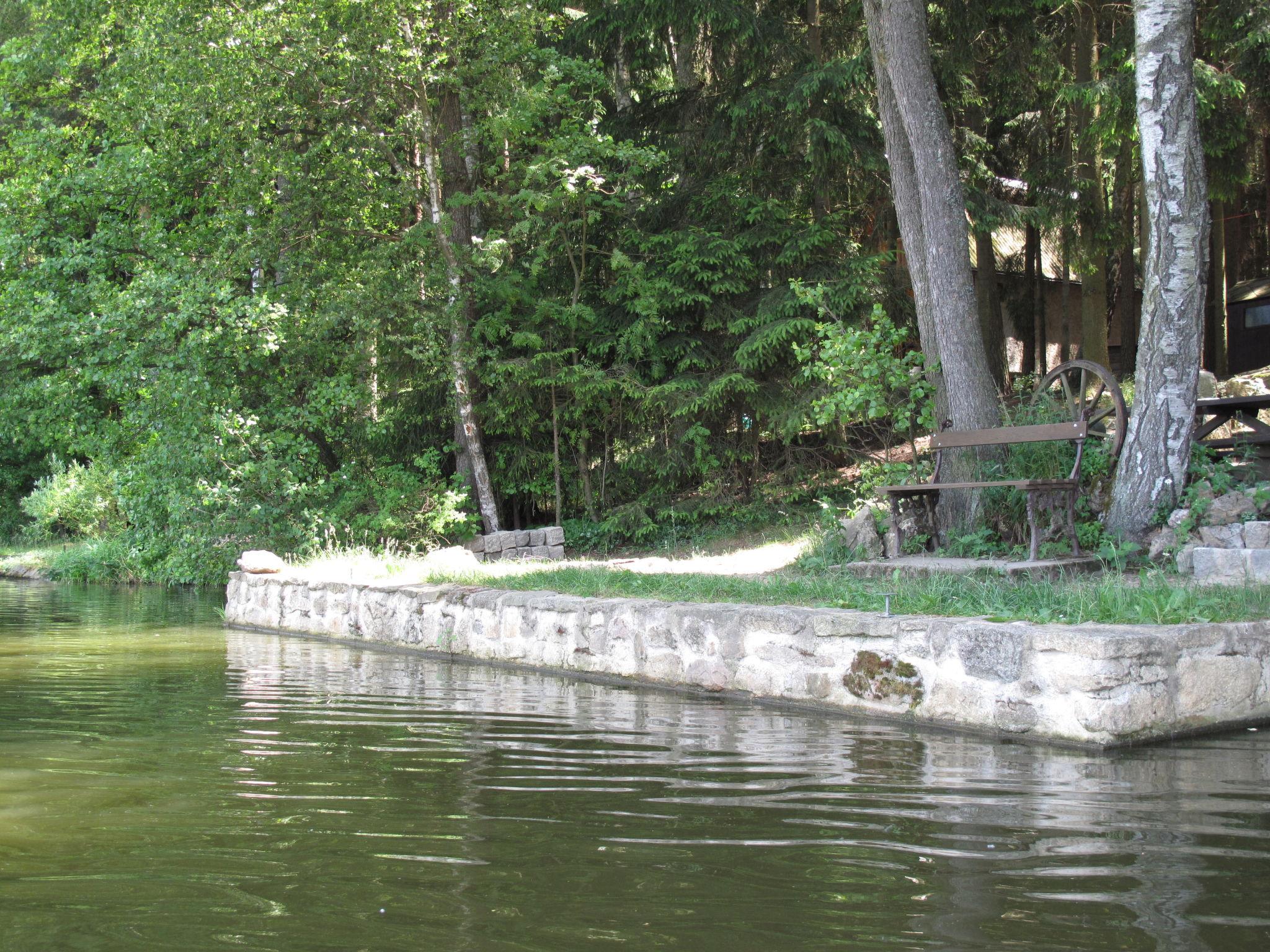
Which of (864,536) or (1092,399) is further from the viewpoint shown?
(864,536)

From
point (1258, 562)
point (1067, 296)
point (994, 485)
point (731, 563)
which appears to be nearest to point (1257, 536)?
point (1258, 562)

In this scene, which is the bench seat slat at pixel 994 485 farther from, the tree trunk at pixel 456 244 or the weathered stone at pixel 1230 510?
the tree trunk at pixel 456 244

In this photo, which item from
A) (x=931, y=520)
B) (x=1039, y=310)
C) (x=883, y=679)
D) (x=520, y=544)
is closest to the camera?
(x=883, y=679)

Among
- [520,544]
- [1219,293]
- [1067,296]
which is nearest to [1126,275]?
[1219,293]

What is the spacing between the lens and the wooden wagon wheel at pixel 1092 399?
9.00 meters

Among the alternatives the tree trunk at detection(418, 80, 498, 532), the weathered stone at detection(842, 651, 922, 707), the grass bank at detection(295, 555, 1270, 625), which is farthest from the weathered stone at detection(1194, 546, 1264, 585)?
the tree trunk at detection(418, 80, 498, 532)

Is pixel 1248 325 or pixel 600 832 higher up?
pixel 1248 325

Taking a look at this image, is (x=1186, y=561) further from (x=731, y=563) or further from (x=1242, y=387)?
(x=1242, y=387)

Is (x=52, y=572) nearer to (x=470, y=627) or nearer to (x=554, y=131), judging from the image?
(x=554, y=131)

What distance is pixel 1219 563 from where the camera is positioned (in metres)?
7.49

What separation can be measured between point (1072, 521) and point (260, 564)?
27.2ft

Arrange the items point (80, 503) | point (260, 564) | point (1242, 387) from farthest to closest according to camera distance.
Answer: point (80, 503) < point (1242, 387) < point (260, 564)

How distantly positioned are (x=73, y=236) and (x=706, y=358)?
1105cm

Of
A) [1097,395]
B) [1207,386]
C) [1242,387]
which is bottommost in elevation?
[1097,395]
